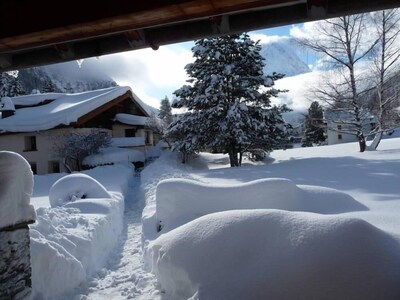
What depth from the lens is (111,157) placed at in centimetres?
2402

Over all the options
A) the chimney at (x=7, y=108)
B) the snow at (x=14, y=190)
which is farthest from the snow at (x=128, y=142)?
the snow at (x=14, y=190)

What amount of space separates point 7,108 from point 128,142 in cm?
960

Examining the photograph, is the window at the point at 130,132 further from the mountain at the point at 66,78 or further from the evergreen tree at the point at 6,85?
the mountain at the point at 66,78

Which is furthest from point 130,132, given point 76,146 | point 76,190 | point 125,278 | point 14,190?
point 14,190

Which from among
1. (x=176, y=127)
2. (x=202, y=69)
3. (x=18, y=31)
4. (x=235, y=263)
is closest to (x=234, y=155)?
(x=176, y=127)

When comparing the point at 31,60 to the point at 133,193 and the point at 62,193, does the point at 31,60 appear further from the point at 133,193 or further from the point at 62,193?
the point at 133,193

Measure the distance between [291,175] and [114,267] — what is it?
8311 millimetres

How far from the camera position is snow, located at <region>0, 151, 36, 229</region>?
363 cm

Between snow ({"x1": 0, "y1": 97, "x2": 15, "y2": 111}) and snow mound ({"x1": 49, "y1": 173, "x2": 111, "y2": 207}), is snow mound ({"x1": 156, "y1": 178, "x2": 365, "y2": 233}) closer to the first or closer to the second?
snow mound ({"x1": 49, "y1": 173, "x2": 111, "y2": 207})

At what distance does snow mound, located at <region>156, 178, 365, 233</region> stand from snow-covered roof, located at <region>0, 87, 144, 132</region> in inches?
723

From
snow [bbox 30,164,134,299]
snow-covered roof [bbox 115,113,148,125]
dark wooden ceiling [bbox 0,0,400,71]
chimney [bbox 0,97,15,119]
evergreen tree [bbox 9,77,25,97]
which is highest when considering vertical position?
evergreen tree [bbox 9,77,25,97]

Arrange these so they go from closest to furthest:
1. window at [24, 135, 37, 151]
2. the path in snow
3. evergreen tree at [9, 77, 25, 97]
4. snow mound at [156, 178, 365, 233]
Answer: the path in snow < snow mound at [156, 178, 365, 233] < window at [24, 135, 37, 151] < evergreen tree at [9, 77, 25, 97]

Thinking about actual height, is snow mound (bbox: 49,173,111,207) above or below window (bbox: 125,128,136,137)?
below

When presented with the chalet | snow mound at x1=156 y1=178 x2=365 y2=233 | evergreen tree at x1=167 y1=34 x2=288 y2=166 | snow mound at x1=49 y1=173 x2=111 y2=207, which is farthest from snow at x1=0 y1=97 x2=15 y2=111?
snow mound at x1=156 y1=178 x2=365 y2=233
